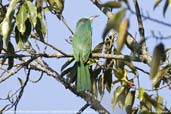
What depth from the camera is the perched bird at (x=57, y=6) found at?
182 centimetres

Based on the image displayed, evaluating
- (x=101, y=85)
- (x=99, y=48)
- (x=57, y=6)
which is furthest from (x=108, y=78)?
(x=57, y=6)

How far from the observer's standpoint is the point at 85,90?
1.90 m

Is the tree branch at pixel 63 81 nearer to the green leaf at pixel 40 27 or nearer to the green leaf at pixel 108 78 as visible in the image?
the green leaf at pixel 108 78

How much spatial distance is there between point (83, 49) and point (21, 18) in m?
0.73

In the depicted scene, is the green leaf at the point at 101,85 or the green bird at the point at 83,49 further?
the green bird at the point at 83,49

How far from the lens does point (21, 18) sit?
5.23ft

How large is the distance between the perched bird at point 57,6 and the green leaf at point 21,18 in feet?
0.79

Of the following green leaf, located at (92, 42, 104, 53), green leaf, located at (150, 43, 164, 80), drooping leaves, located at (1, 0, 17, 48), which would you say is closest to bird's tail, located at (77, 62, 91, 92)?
green leaf, located at (92, 42, 104, 53)

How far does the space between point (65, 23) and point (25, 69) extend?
29 cm

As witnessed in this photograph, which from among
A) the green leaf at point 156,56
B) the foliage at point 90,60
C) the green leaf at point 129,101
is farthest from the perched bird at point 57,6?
the green leaf at point 156,56

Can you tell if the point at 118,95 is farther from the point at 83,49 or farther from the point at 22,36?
the point at 83,49

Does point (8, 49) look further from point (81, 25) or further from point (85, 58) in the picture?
point (81, 25)

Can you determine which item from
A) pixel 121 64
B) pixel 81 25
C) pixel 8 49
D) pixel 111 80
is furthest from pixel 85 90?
pixel 81 25

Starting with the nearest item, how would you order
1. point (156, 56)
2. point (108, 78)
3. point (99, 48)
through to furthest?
point (156, 56) → point (108, 78) → point (99, 48)
